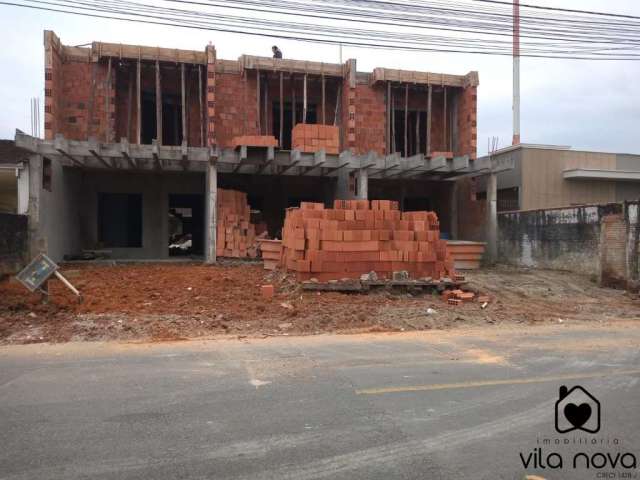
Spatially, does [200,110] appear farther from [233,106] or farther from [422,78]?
[422,78]

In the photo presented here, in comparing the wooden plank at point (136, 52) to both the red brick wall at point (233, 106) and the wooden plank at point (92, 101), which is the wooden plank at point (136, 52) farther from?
the red brick wall at point (233, 106)

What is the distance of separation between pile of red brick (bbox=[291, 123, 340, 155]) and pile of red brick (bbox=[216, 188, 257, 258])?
286cm

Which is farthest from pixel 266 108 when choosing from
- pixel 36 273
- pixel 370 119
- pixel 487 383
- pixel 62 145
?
pixel 487 383

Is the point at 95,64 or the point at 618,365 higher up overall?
the point at 95,64

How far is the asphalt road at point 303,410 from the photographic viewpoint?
3465 millimetres

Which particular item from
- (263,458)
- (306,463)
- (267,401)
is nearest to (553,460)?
(306,463)

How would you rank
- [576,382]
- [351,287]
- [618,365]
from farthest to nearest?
[351,287] < [618,365] < [576,382]

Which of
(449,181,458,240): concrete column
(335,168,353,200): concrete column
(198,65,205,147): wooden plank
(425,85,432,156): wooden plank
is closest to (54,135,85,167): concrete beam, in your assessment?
(198,65,205,147): wooden plank

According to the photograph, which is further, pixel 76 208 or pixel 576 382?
pixel 76 208

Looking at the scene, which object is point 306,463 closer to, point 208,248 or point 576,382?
point 576,382

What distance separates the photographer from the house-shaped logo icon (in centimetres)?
419

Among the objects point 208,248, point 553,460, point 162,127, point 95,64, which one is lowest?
point 553,460

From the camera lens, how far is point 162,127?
64.8ft

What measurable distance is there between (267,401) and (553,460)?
2.30m
